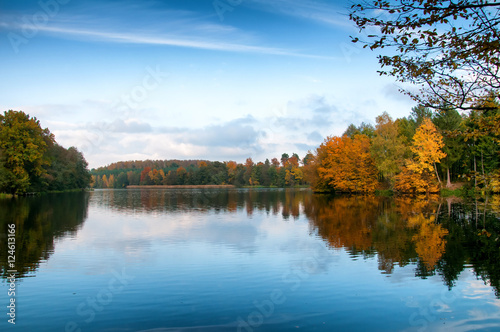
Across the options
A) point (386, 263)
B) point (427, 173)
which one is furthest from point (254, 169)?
point (386, 263)

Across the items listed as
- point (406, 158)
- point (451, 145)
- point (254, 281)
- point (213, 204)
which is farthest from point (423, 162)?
point (254, 281)

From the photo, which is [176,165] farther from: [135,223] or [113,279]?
[113,279]

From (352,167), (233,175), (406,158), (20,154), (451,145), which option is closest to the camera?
(20,154)

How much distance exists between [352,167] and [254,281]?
174 ft

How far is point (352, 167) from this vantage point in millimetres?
59344

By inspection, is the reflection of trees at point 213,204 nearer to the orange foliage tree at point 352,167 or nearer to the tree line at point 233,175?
the orange foliage tree at point 352,167

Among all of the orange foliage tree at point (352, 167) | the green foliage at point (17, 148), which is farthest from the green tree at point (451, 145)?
the green foliage at point (17, 148)

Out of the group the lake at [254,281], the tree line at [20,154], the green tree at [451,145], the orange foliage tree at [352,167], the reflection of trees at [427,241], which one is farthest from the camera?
the orange foliage tree at [352,167]

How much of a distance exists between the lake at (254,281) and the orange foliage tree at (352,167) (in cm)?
4235

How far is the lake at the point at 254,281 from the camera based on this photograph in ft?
22.6

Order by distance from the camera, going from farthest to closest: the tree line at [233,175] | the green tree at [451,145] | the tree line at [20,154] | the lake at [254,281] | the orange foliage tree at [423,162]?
1. the tree line at [233,175]
2. the green tree at [451,145]
3. the tree line at [20,154]
4. the orange foliage tree at [423,162]
5. the lake at [254,281]

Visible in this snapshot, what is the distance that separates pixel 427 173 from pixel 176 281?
49.5m

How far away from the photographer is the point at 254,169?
142125mm

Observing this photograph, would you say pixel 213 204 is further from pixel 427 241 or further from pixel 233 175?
pixel 233 175
